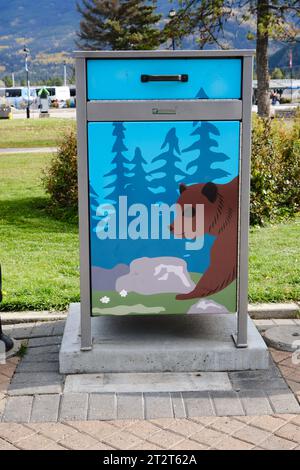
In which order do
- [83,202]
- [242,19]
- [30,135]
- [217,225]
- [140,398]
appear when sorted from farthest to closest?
[30,135] < [242,19] < [217,225] < [83,202] < [140,398]

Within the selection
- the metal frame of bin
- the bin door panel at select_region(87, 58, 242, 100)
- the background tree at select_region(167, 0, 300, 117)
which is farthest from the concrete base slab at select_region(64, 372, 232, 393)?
the background tree at select_region(167, 0, 300, 117)

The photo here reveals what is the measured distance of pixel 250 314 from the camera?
4.75m

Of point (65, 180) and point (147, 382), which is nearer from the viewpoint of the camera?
point (147, 382)

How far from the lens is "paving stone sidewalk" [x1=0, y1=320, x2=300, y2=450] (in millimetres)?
3004

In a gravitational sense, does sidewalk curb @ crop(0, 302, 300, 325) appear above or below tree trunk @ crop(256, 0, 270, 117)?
below

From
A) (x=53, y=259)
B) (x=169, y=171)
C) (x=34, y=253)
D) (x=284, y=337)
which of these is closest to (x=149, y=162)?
(x=169, y=171)

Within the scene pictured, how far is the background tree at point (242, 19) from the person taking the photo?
40.9 ft

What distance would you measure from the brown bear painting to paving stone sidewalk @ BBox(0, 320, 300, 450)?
55 centimetres

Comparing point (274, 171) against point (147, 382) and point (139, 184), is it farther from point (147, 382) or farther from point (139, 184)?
point (147, 382)

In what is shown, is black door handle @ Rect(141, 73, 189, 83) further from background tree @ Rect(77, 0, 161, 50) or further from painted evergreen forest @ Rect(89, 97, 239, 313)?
background tree @ Rect(77, 0, 161, 50)

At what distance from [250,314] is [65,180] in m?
4.98

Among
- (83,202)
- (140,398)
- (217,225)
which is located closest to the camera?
(140,398)
